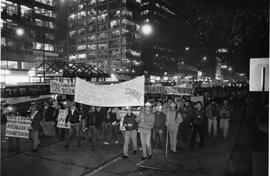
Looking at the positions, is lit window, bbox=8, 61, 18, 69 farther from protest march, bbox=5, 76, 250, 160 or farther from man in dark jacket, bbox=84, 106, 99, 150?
man in dark jacket, bbox=84, 106, 99, 150

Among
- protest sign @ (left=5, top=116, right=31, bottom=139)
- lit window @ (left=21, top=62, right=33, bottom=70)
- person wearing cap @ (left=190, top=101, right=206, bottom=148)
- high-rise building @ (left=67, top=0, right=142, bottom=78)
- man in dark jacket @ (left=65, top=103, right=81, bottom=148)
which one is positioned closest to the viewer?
protest sign @ (left=5, top=116, right=31, bottom=139)

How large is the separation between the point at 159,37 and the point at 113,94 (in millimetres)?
112983

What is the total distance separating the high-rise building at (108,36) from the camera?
97.8m

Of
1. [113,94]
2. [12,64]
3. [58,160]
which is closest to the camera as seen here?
[58,160]

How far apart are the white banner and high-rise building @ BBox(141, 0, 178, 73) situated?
3633 inches

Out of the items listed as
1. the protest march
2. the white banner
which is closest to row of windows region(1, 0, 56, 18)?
the protest march

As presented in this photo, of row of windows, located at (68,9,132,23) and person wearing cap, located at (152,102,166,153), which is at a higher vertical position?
row of windows, located at (68,9,132,23)

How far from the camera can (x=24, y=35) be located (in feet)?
177

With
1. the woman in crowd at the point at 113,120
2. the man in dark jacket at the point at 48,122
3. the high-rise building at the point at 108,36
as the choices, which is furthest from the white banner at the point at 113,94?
the high-rise building at the point at 108,36

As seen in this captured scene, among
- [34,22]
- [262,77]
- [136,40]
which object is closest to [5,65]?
[34,22]

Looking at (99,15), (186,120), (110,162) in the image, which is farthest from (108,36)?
(110,162)

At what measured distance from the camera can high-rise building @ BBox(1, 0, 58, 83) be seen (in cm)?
4631

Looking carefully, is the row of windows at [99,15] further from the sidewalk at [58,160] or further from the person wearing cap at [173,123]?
the sidewalk at [58,160]

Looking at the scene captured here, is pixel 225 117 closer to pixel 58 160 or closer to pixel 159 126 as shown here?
pixel 159 126
